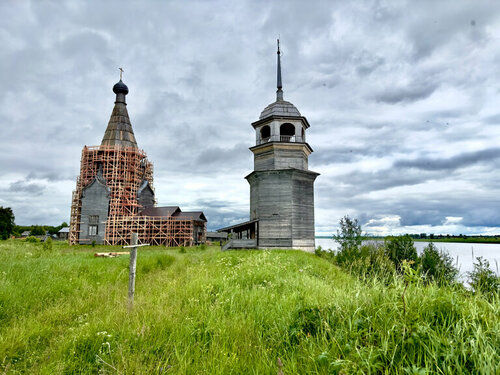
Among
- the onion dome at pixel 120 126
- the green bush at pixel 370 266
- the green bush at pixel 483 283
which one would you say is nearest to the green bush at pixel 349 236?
the green bush at pixel 370 266

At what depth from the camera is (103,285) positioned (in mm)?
9273

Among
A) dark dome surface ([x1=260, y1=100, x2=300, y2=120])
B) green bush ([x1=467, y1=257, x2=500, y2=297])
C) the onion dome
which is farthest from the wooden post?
the onion dome

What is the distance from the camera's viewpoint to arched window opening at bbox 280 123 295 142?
26219mm

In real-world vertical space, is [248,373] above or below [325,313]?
below

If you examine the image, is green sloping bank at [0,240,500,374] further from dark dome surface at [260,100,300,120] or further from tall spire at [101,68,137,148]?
tall spire at [101,68,137,148]

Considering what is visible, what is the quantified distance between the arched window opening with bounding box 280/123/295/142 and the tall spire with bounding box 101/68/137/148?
29.4 meters

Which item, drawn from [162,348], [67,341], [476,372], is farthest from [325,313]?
[67,341]

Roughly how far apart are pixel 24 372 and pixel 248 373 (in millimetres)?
3736

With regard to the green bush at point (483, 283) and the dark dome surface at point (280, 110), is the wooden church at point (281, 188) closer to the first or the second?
the dark dome surface at point (280, 110)

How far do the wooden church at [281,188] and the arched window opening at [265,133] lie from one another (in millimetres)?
218

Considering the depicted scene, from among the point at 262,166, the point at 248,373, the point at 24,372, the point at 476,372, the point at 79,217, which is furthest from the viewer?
the point at 79,217

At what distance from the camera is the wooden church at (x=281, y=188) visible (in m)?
23.7

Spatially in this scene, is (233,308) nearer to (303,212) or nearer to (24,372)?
(24,372)

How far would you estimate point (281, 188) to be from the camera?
24.2 meters
